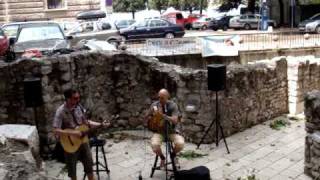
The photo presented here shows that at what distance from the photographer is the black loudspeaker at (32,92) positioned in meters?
8.48

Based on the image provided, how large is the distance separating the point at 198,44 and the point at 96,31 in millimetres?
6768

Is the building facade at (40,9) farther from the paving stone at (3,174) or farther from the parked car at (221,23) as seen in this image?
the paving stone at (3,174)

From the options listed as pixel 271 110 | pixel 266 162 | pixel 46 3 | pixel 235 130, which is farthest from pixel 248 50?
pixel 46 3

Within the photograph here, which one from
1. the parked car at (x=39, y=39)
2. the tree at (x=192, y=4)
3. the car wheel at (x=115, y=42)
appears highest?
the tree at (x=192, y=4)

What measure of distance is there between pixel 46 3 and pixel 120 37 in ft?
28.4

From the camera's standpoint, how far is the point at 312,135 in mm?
8172

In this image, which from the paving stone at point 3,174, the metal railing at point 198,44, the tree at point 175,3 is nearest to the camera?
the paving stone at point 3,174

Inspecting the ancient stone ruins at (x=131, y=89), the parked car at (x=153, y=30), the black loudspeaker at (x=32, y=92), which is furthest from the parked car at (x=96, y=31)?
the black loudspeaker at (x=32, y=92)

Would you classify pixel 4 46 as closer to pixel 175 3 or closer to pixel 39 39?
pixel 39 39

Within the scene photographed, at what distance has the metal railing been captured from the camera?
19.3 metres

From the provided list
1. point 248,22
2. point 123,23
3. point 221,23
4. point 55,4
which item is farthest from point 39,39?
point 221,23

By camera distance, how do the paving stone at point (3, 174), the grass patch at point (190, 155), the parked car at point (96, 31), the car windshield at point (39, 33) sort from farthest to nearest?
the parked car at point (96, 31)
the car windshield at point (39, 33)
the grass patch at point (190, 155)
the paving stone at point (3, 174)

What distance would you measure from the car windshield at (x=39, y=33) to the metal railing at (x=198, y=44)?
333 cm

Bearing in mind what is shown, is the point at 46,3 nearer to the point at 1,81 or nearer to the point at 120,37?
the point at 120,37
